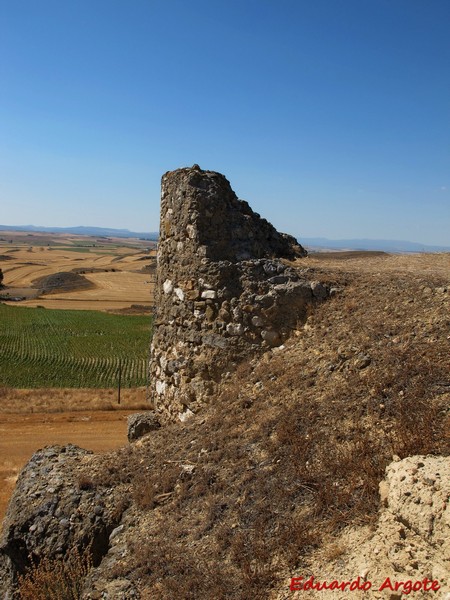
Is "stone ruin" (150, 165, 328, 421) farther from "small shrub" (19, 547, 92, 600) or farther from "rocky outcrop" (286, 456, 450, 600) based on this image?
"rocky outcrop" (286, 456, 450, 600)

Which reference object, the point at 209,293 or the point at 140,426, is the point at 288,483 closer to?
the point at 209,293

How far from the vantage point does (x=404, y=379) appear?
6.15 metres

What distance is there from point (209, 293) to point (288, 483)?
4.29 m

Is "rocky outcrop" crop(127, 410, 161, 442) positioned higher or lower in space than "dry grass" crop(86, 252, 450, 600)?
lower

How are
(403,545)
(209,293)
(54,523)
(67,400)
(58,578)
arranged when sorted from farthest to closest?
(67,400), (209,293), (54,523), (58,578), (403,545)

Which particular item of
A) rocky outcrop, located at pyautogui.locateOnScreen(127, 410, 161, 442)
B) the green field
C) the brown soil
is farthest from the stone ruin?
the green field

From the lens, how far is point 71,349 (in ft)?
128

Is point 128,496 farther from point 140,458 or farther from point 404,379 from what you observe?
point 404,379

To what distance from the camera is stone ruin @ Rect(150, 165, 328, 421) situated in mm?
8750

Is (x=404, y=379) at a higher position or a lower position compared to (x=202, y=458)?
higher

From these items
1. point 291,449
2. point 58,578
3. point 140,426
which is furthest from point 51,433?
point 291,449

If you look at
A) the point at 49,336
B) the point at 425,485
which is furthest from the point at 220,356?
the point at 49,336

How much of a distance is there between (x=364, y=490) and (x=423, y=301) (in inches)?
160

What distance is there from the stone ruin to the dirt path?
648cm
